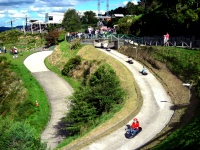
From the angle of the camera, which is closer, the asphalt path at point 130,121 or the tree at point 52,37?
the asphalt path at point 130,121

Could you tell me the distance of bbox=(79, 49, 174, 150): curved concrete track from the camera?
1767 cm

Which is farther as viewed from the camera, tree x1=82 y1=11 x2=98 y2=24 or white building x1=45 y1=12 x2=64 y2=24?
white building x1=45 y1=12 x2=64 y2=24

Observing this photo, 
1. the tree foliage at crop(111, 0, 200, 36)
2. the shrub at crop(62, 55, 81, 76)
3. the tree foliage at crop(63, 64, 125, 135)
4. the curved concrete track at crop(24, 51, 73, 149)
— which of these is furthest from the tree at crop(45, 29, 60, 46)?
the tree foliage at crop(63, 64, 125, 135)

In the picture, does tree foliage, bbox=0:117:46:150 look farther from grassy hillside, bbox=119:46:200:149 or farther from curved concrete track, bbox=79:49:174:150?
grassy hillside, bbox=119:46:200:149

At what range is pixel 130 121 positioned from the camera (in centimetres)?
2047

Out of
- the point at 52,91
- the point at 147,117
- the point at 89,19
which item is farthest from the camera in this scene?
the point at 89,19

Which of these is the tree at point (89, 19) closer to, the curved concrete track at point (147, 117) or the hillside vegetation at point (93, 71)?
the hillside vegetation at point (93, 71)

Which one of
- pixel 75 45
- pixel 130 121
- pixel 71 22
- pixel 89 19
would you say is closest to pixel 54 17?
pixel 89 19

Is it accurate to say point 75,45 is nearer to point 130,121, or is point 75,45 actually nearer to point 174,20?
point 174,20

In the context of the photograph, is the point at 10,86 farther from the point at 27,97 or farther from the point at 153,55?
the point at 153,55

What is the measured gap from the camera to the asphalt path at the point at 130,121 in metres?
17.9

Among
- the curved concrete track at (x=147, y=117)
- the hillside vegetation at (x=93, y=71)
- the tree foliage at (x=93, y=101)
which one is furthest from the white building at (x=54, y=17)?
the tree foliage at (x=93, y=101)

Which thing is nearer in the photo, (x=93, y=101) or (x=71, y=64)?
(x=93, y=101)

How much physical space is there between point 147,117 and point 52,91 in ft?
48.6
